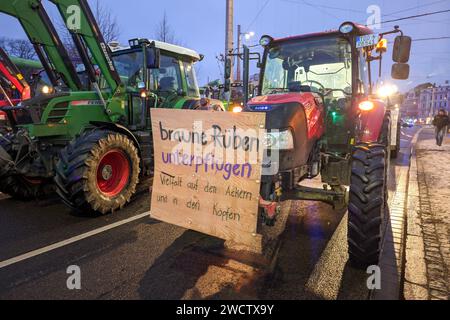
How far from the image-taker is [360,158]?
125 inches

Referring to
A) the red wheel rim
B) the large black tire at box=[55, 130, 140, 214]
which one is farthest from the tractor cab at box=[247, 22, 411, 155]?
the red wheel rim

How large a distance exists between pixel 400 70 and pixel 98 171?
466 centimetres

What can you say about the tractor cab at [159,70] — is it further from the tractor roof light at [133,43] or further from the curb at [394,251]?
the curb at [394,251]

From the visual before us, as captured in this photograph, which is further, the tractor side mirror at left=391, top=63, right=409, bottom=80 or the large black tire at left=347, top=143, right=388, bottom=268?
the tractor side mirror at left=391, top=63, right=409, bottom=80

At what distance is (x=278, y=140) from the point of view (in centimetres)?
317

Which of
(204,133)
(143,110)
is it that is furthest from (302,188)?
(143,110)

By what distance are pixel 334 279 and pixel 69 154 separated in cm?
377

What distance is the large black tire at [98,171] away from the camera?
423 centimetres

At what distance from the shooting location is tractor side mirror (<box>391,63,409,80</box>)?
4281 mm

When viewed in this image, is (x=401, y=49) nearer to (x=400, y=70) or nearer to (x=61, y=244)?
(x=400, y=70)

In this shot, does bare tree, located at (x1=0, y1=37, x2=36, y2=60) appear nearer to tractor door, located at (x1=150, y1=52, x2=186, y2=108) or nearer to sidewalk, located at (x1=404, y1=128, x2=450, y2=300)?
tractor door, located at (x1=150, y1=52, x2=186, y2=108)

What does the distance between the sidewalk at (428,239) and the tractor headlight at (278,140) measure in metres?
1.75

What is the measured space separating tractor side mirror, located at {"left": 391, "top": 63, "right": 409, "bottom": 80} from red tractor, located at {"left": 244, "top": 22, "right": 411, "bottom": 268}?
1cm

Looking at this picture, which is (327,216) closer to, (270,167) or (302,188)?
(302,188)
